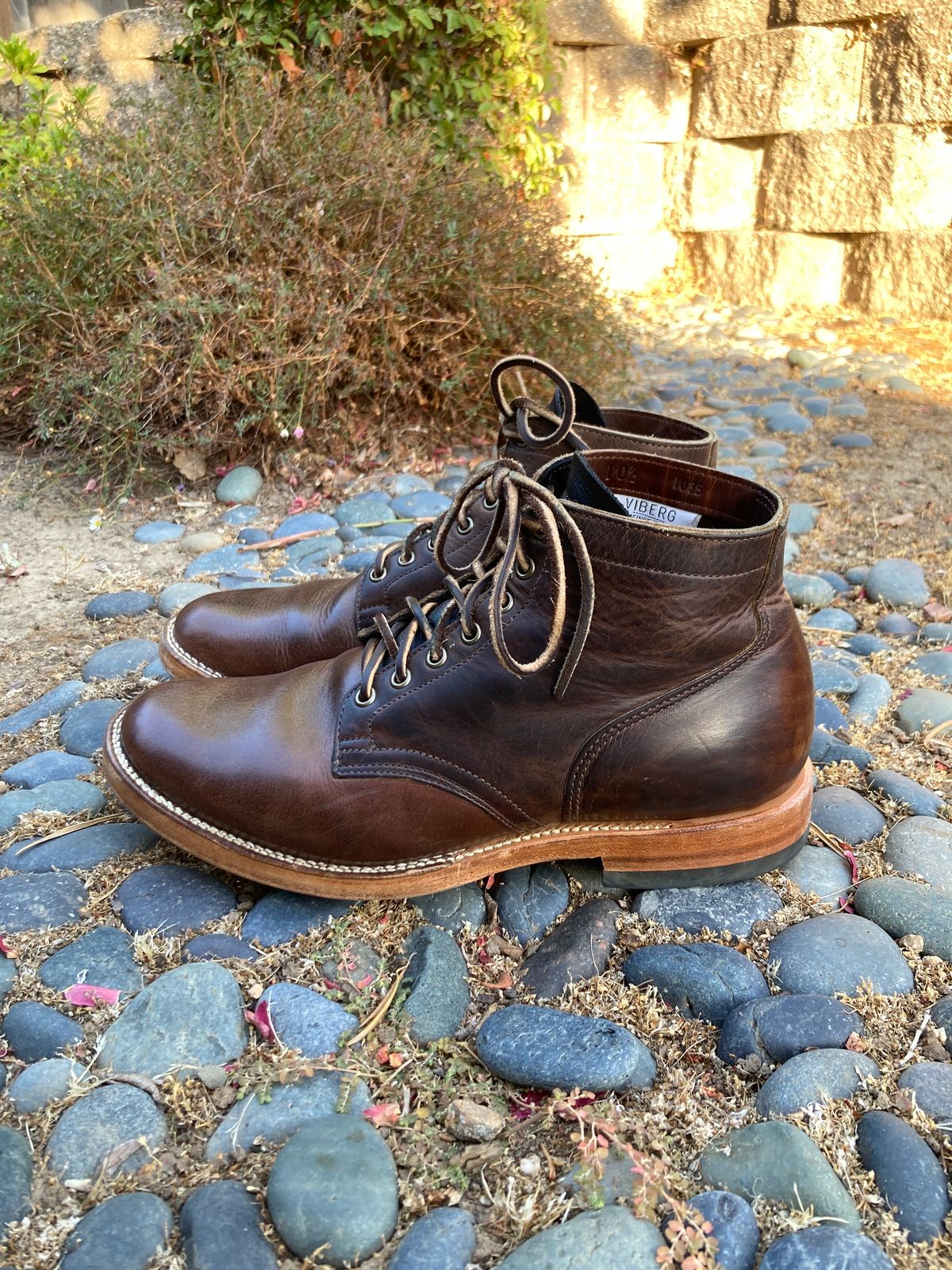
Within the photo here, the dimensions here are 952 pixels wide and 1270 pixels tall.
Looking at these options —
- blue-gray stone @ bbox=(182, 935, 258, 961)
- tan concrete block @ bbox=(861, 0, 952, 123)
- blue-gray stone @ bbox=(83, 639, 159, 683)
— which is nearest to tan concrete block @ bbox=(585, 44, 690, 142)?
tan concrete block @ bbox=(861, 0, 952, 123)

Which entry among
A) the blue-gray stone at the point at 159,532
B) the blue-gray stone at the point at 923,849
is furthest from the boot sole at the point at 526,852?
the blue-gray stone at the point at 159,532

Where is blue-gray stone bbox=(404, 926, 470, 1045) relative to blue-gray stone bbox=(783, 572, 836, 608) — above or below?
above

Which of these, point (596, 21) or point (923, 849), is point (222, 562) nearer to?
point (923, 849)

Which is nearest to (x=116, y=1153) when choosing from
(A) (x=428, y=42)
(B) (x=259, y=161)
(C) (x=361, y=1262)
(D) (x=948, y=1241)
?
(C) (x=361, y=1262)

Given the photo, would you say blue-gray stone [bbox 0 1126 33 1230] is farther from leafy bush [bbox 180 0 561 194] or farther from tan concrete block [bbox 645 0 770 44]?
tan concrete block [bbox 645 0 770 44]

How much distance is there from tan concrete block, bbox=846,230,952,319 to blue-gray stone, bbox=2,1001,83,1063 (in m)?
6.56

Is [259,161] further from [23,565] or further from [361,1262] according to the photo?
[361,1262]

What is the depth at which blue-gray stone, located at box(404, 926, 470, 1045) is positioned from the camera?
4.54 ft

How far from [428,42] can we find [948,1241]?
17.6 feet

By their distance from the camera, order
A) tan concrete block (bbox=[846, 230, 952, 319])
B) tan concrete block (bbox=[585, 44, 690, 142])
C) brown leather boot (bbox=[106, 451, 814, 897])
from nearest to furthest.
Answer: brown leather boot (bbox=[106, 451, 814, 897]), tan concrete block (bbox=[846, 230, 952, 319]), tan concrete block (bbox=[585, 44, 690, 142])

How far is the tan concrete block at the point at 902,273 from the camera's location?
6.14 metres

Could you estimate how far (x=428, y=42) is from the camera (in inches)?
194

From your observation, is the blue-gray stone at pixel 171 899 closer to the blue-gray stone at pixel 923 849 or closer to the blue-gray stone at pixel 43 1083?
the blue-gray stone at pixel 43 1083

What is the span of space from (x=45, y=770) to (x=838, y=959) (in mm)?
1523
